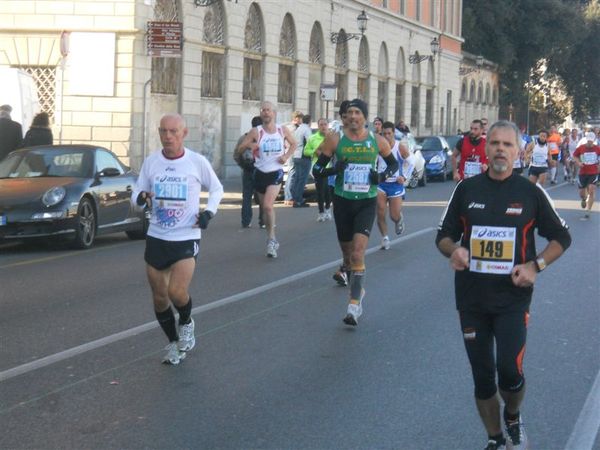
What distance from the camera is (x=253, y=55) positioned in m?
35.1

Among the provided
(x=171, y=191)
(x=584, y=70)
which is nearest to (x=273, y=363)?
(x=171, y=191)

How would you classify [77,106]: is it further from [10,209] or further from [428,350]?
[428,350]

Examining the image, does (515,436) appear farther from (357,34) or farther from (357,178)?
(357,34)

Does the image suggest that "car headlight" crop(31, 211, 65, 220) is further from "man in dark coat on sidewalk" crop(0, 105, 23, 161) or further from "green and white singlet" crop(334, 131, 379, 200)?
"green and white singlet" crop(334, 131, 379, 200)

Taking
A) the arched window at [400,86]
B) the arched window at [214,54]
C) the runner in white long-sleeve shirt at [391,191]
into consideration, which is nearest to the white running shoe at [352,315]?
the runner in white long-sleeve shirt at [391,191]

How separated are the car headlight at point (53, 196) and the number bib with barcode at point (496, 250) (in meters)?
10.1

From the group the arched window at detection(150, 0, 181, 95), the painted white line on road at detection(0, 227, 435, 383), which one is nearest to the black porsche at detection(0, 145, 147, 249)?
the painted white line on road at detection(0, 227, 435, 383)

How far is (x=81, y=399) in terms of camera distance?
263 inches

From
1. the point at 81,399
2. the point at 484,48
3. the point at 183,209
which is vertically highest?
the point at 484,48

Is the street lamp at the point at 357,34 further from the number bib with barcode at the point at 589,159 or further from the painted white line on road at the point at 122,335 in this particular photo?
the painted white line on road at the point at 122,335

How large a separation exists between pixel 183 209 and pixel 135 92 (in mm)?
21082

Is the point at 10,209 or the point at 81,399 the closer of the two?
the point at 81,399

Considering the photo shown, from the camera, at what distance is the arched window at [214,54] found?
31922mm

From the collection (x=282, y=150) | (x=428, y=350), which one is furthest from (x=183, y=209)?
(x=282, y=150)
